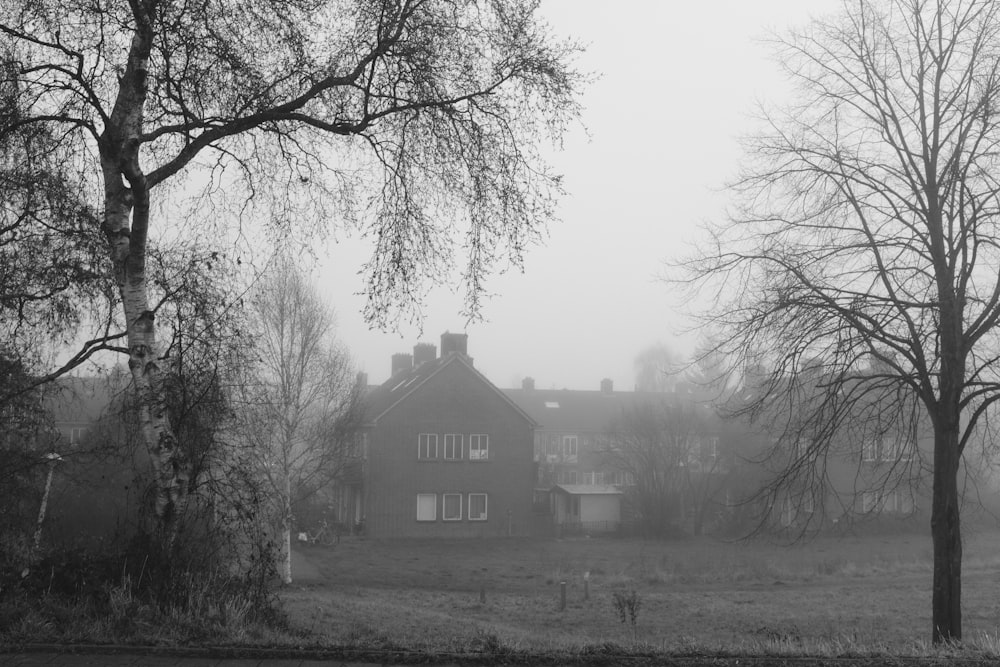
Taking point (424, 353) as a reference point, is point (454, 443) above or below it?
below

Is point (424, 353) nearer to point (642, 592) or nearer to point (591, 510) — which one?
point (591, 510)

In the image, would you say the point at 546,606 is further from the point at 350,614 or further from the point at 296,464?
the point at 296,464

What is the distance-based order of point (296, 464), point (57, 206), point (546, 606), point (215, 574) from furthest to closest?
1. point (296, 464)
2. point (546, 606)
3. point (57, 206)
4. point (215, 574)

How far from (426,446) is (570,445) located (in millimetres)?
26485

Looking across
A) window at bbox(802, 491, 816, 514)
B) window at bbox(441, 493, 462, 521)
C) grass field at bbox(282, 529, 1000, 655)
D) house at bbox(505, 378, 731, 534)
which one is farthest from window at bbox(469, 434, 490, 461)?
window at bbox(802, 491, 816, 514)

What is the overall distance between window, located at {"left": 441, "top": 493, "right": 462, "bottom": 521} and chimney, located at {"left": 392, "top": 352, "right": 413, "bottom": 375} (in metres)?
17.9

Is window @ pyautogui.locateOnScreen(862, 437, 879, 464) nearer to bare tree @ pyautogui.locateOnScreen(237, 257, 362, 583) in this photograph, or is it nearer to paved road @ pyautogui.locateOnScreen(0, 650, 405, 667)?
paved road @ pyautogui.locateOnScreen(0, 650, 405, 667)

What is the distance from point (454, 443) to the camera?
165ft

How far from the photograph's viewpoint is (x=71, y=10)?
875cm

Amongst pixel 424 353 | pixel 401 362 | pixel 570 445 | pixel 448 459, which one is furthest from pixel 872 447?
pixel 570 445

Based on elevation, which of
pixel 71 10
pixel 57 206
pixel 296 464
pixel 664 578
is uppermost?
pixel 71 10

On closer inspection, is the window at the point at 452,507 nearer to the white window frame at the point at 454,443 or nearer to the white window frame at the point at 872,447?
the white window frame at the point at 454,443

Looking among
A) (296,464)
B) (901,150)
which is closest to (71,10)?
(901,150)

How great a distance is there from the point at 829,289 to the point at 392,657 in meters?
9.45
